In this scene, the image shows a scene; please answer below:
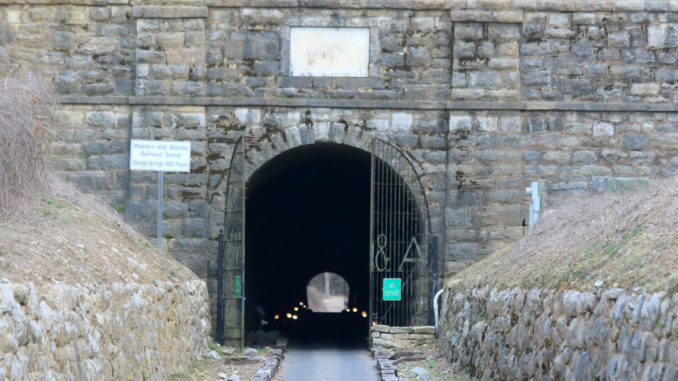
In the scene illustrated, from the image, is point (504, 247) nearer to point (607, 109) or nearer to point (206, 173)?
point (607, 109)

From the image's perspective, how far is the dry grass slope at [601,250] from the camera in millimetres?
5750

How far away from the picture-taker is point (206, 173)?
12.6m

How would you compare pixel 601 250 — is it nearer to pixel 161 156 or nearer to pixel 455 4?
pixel 161 156

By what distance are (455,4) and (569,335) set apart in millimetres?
7355

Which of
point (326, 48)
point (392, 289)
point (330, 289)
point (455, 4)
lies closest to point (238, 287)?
point (392, 289)

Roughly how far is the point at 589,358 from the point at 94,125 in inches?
345

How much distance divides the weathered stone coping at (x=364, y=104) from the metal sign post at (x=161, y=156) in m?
1.40

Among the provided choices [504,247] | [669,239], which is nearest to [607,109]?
[504,247]


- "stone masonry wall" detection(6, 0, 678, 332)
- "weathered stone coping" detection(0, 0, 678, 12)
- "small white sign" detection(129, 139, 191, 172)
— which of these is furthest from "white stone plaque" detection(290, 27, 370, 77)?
"small white sign" detection(129, 139, 191, 172)

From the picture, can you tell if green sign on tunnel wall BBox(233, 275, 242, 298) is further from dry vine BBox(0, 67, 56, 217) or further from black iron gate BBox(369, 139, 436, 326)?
dry vine BBox(0, 67, 56, 217)

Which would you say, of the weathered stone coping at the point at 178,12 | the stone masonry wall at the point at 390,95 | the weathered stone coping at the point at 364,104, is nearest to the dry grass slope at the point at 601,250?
the stone masonry wall at the point at 390,95

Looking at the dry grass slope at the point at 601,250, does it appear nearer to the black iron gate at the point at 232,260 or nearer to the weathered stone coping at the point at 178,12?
the black iron gate at the point at 232,260

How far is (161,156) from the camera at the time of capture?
→ 11.3 m

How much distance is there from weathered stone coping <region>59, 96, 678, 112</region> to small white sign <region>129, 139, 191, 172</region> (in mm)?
1401
